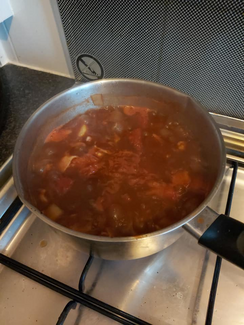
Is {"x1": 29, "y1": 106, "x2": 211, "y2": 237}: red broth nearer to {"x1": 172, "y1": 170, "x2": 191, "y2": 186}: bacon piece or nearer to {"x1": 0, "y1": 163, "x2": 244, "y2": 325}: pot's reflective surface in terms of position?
{"x1": 172, "y1": 170, "x2": 191, "y2": 186}: bacon piece

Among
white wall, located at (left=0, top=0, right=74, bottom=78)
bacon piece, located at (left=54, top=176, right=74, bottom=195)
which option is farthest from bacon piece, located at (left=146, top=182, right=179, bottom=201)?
white wall, located at (left=0, top=0, right=74, bottom=78)

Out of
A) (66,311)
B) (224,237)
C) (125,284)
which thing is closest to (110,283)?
(125,284)

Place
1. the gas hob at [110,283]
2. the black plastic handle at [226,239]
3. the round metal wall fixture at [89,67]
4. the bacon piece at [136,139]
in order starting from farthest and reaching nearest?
the round metal wall fixture at [89,67] < the bacon piece at [136,139] < the gas hob at [110,283] < the black plastic handle at [226,239]

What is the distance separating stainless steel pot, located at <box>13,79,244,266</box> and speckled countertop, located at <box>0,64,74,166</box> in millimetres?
160

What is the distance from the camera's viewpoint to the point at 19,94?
125 centimetres

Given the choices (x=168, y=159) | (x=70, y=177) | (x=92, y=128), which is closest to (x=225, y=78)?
(x=168, y=159)

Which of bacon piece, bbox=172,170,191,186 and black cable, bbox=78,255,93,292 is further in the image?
bacon piece, bbox=172,170,191,186

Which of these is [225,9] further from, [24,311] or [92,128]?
[24,311]

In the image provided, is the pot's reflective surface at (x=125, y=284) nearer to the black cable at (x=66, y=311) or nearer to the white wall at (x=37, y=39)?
the black cable at (x=66, y=311)

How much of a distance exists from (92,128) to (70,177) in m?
0.26

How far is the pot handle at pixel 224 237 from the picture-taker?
0.65 meters

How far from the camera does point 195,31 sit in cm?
90

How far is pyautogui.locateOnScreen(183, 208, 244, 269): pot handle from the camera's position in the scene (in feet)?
2.14

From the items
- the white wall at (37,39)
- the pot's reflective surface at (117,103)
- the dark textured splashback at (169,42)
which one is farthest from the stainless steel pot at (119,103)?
the white wall at (37,39)
